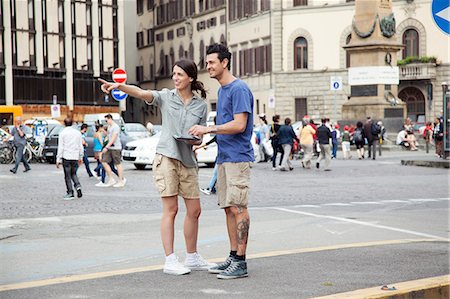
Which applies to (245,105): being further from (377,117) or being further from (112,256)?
(377,117)

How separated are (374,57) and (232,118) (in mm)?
35698

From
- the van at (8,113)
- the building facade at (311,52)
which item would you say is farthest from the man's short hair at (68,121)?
the building facade at (311,52)

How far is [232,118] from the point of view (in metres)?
9.14

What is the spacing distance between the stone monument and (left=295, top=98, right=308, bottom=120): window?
26.6 metres

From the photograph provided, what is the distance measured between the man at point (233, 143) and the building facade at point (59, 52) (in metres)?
70.5

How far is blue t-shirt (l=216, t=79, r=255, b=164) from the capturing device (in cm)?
907

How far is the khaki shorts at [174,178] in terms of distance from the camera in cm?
938

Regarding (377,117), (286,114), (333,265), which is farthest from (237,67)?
(333,265)

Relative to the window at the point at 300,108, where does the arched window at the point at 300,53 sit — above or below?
above

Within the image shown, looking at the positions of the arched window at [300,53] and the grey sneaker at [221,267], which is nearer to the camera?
the grey sneaker at [221,267]

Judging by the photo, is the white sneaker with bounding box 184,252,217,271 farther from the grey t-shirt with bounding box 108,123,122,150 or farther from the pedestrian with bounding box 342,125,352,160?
the pedestrian with bounding box 342,125,352,160

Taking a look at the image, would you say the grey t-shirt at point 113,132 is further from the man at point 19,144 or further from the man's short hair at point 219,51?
the man's short hair at point 219,51

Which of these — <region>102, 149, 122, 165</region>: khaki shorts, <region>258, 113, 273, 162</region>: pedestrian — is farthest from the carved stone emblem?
<region>102, 149, 122, 165</region>: khaki shorts

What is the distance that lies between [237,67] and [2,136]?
39675 mm
